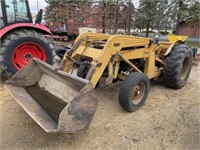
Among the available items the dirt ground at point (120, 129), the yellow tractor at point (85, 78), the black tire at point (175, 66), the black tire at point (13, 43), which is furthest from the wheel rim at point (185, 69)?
the black tire at point (13, 43)

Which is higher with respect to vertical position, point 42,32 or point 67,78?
point 42,32

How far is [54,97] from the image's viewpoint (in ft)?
9.91

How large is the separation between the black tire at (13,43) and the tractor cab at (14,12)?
1.47 feet

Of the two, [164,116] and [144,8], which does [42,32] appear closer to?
[164,116]

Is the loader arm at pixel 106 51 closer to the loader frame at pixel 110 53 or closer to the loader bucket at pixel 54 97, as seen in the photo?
the loader frame at pixel 110 53

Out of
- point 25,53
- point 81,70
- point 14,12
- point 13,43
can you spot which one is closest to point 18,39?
point 13,43

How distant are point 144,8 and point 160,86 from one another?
1845 centimetres

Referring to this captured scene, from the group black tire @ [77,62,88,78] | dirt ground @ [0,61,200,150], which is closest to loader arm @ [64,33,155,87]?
black tire @ [77,62,88,78]

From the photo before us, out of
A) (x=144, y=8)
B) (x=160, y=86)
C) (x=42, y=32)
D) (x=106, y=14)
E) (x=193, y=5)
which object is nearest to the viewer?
(x=160, y=86)

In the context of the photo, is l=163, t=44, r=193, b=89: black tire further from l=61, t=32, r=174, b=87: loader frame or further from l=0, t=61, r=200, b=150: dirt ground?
l=0, t=61, r=200, b=150: dirt ground

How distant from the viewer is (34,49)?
4559 millimetres

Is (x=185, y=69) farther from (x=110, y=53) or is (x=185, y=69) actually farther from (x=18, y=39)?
(x=18, y=39)

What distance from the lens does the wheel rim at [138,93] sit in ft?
10.8

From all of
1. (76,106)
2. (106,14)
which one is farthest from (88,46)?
(106,14)
